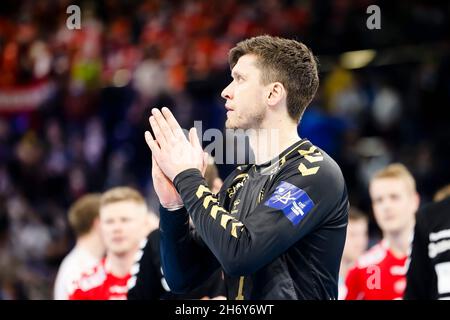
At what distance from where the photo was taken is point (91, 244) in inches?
267

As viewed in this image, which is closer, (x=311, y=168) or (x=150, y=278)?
(x=311, y=168)

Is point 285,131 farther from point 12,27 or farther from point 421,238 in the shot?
point 12,27

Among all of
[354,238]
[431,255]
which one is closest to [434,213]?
[431,255]

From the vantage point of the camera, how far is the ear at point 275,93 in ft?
11.0

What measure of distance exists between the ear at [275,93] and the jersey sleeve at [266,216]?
316 millimetres

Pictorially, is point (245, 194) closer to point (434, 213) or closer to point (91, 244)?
point (434, 213)

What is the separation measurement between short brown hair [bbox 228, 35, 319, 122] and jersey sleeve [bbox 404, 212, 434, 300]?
808mm

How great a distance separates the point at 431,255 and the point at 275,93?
3.34 feet

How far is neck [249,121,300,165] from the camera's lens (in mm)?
3361

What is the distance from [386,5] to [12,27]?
647 cm

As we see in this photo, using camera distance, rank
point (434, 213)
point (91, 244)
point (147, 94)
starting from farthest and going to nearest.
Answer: point (147, 94)
point (91, 244)
point (434, 213)

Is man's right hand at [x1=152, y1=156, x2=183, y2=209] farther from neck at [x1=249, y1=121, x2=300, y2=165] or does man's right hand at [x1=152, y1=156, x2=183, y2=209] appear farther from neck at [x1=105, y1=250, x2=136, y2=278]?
neck at [x1=105, y1=250, x2=136, y2=278]
